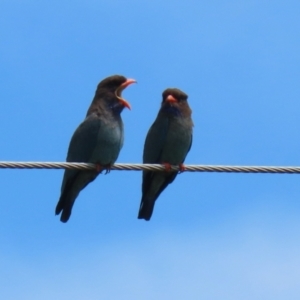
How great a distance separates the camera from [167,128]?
13.1 m

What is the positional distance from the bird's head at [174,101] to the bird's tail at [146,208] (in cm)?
108

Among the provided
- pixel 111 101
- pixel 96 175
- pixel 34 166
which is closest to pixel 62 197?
pixel 96 175

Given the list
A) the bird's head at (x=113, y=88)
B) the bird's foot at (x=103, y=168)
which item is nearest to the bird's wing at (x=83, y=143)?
the bird's foot at (x=103, y=168)

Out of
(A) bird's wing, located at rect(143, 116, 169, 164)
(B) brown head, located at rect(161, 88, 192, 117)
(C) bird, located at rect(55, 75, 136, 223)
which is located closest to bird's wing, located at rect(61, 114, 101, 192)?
(C) bird, located at rect(55, 75, 136, 223)

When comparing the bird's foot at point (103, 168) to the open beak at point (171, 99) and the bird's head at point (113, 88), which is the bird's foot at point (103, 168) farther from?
the open beak at point (171, 99)

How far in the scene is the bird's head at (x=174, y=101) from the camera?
13.2 m

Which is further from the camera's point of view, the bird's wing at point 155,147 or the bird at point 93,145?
the bird's wing at point 155,147

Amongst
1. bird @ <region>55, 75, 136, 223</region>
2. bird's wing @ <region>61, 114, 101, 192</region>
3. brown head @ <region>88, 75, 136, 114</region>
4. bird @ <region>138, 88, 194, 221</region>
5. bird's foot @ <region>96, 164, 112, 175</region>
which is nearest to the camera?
bird's foot @ <region>96, 164, 112, 175</region>

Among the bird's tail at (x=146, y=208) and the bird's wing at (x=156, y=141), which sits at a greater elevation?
the bird's wing at (x=156, y=141)

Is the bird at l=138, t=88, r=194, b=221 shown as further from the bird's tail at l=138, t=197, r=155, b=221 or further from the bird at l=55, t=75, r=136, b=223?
the bird at l=55, t=75, r=136, b=223

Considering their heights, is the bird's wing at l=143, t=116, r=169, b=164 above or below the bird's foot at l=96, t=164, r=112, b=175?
above

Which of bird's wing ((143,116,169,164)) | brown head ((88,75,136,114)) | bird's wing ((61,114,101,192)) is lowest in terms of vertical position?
bird's wing ((61,114,101,192))

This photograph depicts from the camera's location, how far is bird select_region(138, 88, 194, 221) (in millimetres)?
12945

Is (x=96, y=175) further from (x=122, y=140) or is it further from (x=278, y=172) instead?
(x=278, y=172)
